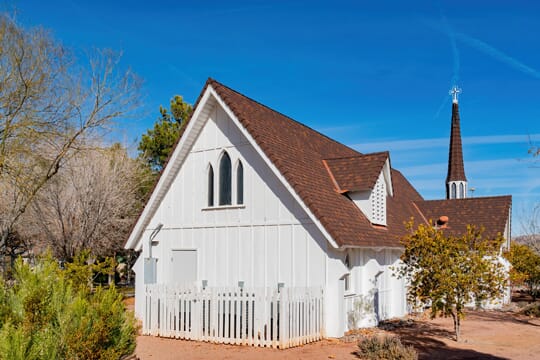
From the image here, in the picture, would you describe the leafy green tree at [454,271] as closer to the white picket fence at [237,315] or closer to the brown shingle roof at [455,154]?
the white picket fence at [237,315]

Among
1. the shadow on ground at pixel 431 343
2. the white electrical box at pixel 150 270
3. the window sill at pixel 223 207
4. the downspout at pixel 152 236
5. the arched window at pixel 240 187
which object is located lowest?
the shadow on ground at pixel 431 343

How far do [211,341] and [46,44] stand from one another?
1145 cm

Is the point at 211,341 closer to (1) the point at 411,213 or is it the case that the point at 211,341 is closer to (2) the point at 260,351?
(2) the point at 260,351

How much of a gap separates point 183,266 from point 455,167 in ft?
82.9

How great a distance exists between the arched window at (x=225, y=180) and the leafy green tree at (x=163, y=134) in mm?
24828

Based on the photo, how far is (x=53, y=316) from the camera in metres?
6.34

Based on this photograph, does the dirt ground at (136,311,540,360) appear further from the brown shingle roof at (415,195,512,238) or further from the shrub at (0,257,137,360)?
the brown shingle roof at (415,195,512,238)

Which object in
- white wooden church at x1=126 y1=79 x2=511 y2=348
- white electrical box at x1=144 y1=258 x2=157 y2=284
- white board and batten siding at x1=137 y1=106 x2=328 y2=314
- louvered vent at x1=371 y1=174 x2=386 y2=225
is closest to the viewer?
white wooden church at x1=126 y1=79 x2=511 y2=348

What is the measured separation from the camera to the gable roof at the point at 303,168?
15297 millimetres

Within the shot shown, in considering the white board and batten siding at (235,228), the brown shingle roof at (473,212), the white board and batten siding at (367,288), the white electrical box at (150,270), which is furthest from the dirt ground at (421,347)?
the brown shingle roof at (473,212)

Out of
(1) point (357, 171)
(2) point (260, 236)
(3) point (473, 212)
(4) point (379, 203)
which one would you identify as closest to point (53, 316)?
(2) point (260, 236)

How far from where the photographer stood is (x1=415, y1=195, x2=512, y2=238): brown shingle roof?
2597 centimetres

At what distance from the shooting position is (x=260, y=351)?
43.2 feet

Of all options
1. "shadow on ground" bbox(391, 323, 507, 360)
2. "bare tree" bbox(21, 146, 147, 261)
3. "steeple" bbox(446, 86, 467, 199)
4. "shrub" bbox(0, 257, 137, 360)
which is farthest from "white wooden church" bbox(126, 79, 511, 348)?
"steeple" bbox(446, 86, 467, 199)
